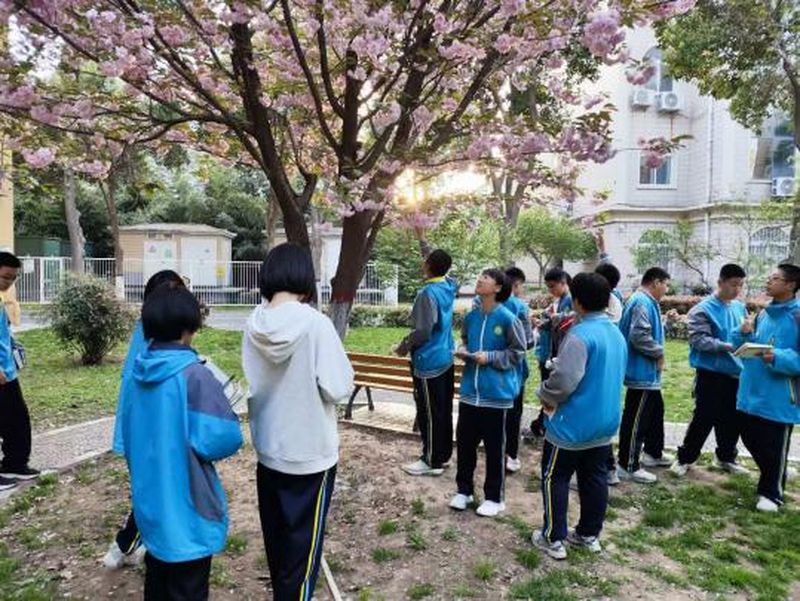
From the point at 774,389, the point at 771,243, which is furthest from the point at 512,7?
the point at 771,243

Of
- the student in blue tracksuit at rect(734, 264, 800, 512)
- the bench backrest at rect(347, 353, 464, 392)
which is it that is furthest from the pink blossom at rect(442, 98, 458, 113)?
the student in blue tracksuit at rect(734, 264, 800, 512)

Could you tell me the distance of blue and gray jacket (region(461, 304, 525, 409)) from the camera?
14.6 ft

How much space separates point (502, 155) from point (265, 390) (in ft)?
9.84

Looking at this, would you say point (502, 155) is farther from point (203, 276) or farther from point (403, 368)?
point (203, 276)

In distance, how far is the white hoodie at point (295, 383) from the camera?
2805 millimetres

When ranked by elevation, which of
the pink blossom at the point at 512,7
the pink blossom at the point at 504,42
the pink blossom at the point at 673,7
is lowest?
the pink blossom at the point at 504,42

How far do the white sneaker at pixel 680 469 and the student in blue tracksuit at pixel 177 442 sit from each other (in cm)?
423

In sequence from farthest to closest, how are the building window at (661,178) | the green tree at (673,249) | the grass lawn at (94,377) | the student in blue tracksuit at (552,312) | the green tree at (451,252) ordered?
the building window at (661,178), the green tree at (673,249), the green tree at (451,252), the grass lawn at (94,377), the student in blue tracksuit at (552,312)

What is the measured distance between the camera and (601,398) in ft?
12.4

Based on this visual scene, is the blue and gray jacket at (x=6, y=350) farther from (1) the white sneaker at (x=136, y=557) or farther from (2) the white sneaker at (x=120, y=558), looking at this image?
(1) the white sneaker at (x=136, y=557)

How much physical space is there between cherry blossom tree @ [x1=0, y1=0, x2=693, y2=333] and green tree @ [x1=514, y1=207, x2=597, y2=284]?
21.4m

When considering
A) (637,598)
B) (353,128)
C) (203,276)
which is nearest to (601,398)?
(637,598)

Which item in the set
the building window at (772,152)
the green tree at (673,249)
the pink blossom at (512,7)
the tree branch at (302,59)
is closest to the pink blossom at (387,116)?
the tree branch at (302,59)

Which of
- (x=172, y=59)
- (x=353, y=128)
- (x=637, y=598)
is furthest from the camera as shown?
(x=353, y=128)
